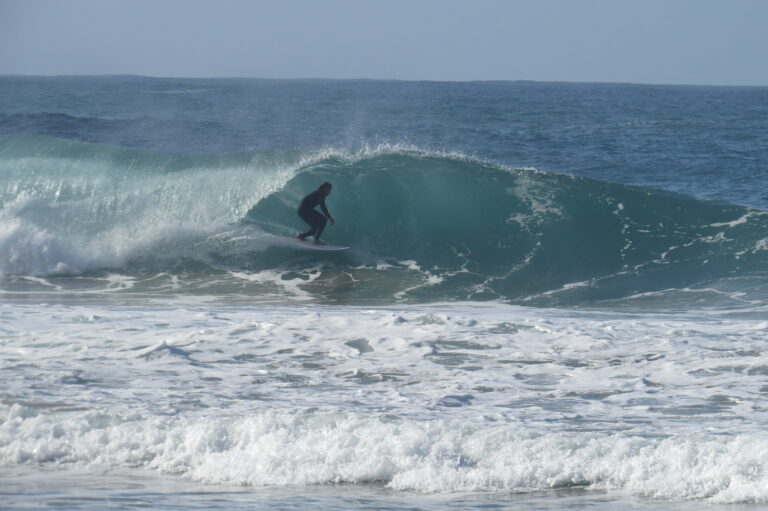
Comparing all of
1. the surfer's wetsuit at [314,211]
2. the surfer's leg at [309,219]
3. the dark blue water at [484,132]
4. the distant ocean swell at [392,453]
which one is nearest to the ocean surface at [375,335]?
the distant ocean swell at [392,453]

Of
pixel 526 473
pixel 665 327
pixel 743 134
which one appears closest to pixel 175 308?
pixel 665 327

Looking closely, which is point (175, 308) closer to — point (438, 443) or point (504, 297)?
point (504, 297)

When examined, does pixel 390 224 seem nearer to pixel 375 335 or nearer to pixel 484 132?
pixel 375 335

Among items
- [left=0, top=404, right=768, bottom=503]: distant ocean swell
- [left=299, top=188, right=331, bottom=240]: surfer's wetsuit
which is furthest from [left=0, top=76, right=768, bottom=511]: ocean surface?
[left=299, top=188, right=331, bottom=240]: surfer's wetsuit

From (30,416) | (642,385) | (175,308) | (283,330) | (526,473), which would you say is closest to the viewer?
(526,473)

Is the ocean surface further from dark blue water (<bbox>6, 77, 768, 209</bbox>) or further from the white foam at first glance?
dark blue water (<bbox>6, 77, 768, 209</bbox>)

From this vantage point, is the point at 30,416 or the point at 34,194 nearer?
the point at 30,416

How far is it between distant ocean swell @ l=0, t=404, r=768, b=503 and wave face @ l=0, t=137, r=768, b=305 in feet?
19.7

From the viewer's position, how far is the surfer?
44.1ft

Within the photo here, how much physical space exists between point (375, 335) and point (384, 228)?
6.76 metres

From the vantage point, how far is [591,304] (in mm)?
11820

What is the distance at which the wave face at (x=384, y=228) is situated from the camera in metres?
13.2

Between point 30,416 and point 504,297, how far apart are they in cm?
707

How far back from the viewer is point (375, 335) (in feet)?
28.9
